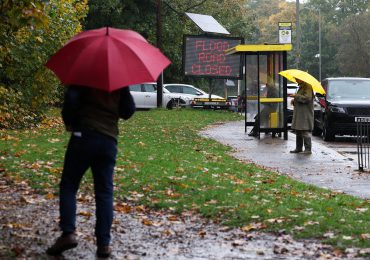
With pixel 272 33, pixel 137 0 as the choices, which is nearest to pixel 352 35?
pixel 272 33

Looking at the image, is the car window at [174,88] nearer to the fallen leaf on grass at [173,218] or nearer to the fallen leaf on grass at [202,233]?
the fallen leaf on grass at [173,218]

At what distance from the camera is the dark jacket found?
6254 mm

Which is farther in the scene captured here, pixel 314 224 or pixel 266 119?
pixel 266 119

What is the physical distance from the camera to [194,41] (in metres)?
35.0

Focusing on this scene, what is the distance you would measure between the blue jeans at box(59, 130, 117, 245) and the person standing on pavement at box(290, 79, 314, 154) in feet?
34.6

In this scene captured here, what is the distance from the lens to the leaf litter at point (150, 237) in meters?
6.72

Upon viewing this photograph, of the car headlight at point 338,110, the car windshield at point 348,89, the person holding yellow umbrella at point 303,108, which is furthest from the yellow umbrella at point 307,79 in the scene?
the car windshield at point 348,89

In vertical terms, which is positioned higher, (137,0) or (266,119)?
(137,0)

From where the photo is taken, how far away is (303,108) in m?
16.7

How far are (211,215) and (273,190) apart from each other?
2080 mm

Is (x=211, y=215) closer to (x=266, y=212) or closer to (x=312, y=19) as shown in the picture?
(x=266, y=212)

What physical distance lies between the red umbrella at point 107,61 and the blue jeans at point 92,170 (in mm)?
467

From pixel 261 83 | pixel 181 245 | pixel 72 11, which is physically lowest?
pixel 181 245

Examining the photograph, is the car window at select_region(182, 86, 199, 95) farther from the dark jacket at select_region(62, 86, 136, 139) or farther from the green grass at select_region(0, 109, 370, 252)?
the dark jacket at select_region(62, 86, 136, 139)
